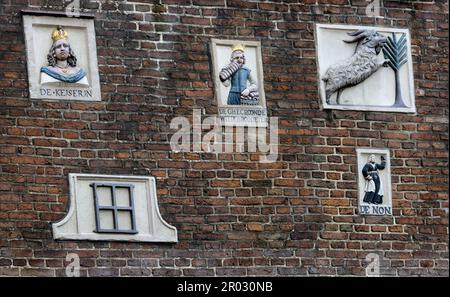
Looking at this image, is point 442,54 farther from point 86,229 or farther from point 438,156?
point 86,229

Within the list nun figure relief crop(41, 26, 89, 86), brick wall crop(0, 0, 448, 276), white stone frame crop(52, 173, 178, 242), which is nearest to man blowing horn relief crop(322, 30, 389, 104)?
brick wall crop(0, 0, 448, 276)

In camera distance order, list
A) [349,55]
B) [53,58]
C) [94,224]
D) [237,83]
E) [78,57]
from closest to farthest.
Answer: [94,224] < [53,58] < [78,57] < [237,83] < [349,55]

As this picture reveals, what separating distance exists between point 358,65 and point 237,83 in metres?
1.12

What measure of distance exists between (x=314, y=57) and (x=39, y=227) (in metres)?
2.90

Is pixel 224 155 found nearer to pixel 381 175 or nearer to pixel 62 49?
pixel 381 175

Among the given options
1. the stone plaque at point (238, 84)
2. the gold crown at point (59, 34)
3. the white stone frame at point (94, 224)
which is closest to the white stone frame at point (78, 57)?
the gold crown at point (59, 34)

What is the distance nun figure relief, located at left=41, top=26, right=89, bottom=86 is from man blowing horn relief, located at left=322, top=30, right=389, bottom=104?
2.18 metres

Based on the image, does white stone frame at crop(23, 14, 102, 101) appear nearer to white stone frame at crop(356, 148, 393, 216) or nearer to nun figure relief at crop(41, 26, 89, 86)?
nun figure relief at crop(41, 26, 89, 86)

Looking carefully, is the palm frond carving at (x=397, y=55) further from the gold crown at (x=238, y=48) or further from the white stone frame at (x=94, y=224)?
the white stone frame at (x=94, y=224)

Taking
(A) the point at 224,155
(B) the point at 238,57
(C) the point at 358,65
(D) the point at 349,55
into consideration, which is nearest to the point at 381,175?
(C) the point at 358,65

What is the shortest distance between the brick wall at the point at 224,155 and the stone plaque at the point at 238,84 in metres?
0.08

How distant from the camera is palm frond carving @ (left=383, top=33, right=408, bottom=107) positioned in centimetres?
1978

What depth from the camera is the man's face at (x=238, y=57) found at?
19.3 m

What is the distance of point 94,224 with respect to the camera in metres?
18.6
